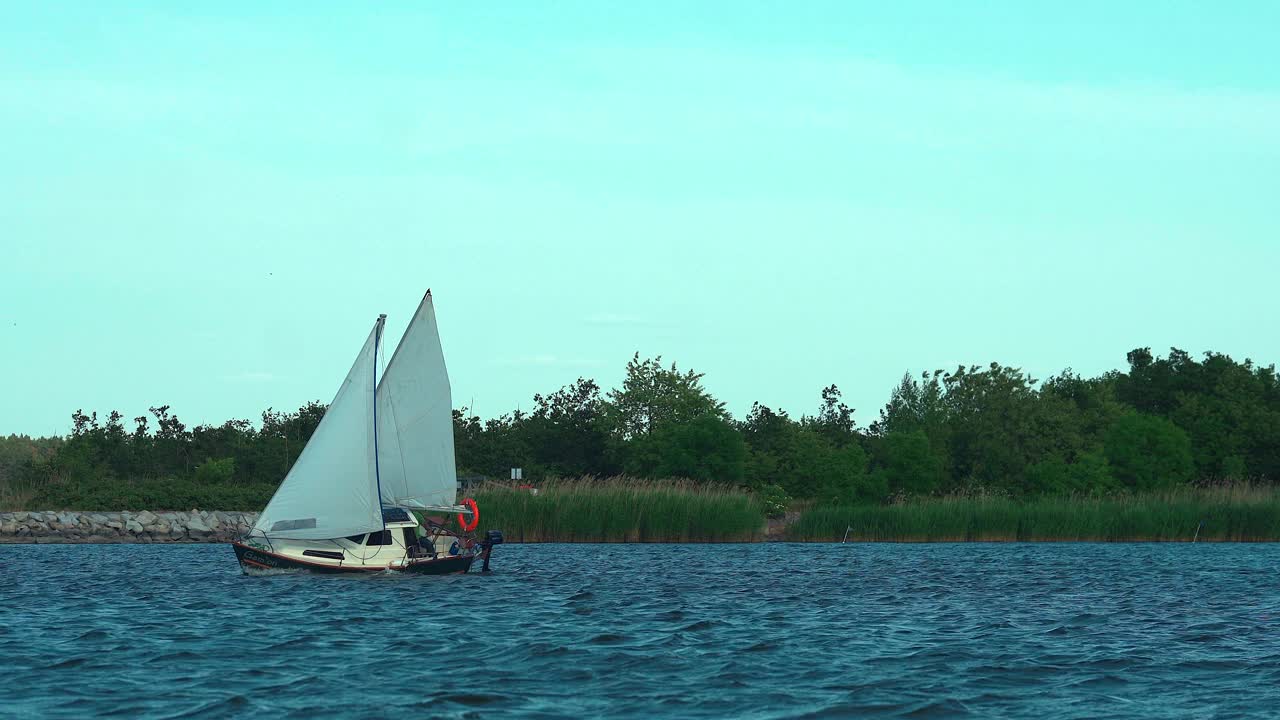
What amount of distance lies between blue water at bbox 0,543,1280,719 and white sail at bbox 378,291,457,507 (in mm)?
3117

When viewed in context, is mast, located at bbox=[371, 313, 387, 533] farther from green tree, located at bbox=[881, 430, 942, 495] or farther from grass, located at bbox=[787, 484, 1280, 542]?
green tree, located at bbox=[881, 430, 942, 495]

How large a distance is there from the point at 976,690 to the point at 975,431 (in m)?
93.4

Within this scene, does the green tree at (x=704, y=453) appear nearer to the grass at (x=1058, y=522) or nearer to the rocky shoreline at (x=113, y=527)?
the grass at (x=1058, y=522)

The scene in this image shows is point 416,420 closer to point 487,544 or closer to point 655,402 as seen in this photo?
point 487,544

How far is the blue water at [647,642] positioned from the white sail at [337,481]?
1.81 metres

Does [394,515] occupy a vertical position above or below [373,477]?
below

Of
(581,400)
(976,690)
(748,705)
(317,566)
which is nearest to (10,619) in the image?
(317,566)

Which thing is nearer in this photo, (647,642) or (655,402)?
(647,642)

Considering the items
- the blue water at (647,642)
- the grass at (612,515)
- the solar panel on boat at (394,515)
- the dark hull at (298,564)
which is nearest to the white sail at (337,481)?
the dark hull at (298,564)

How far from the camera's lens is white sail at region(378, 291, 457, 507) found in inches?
1708

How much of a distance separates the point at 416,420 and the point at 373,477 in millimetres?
2420

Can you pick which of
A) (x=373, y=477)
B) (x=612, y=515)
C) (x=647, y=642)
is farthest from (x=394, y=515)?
(x=612, y=515)

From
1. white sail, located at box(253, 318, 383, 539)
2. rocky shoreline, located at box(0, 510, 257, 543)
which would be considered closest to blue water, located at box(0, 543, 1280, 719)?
white sail, located at box(253, 318, 383, 539)

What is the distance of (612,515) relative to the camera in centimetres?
6644
